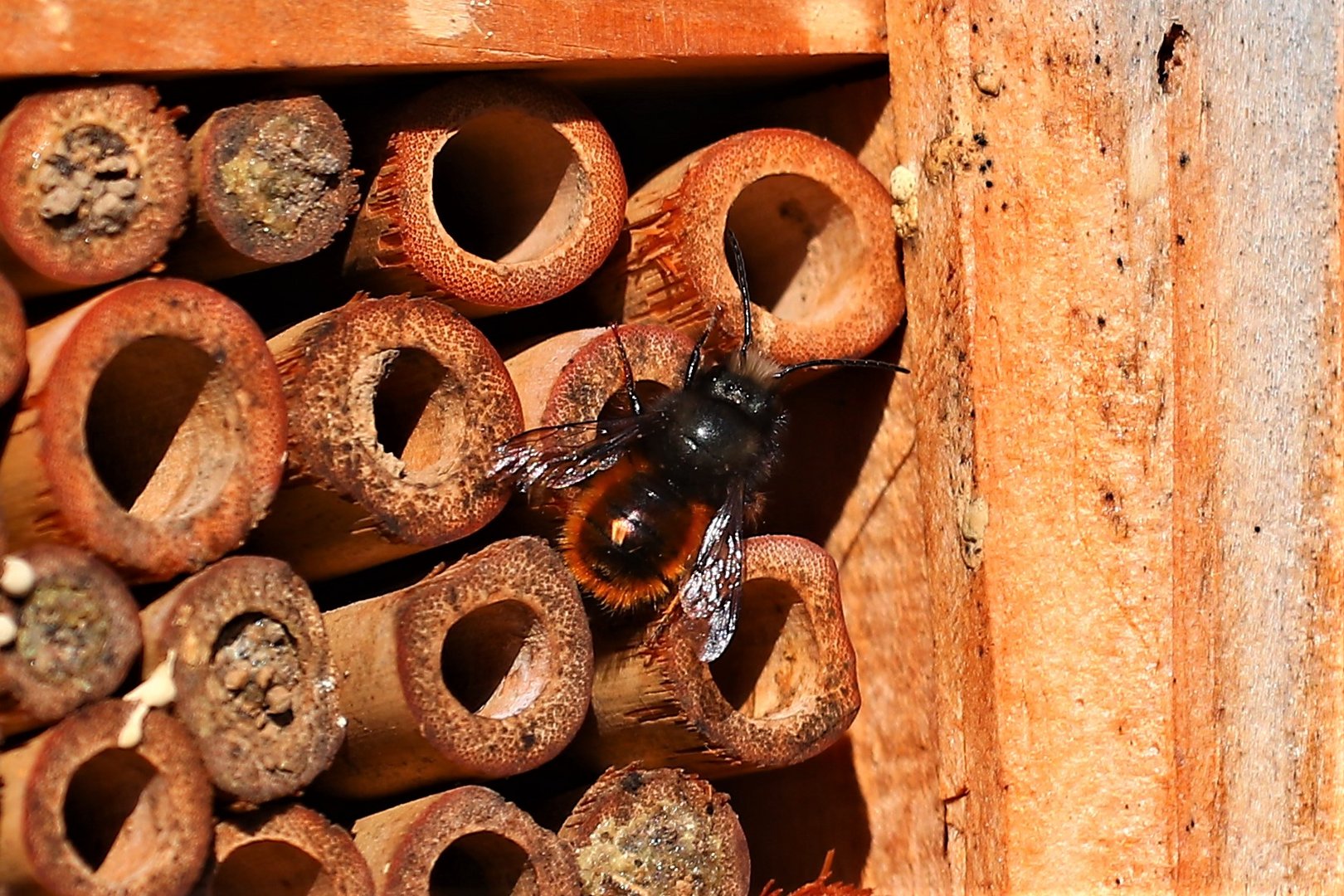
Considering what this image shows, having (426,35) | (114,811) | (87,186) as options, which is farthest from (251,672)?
(426,35)

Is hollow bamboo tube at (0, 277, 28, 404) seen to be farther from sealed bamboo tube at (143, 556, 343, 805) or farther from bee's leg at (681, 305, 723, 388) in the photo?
bee's leg at (681, 305, 723, 388)

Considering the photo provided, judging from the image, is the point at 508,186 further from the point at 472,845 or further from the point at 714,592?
the point at 472,845

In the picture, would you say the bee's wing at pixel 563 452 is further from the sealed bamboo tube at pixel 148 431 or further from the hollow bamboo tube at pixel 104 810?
the hollow bamboo tube at pixel 104 810

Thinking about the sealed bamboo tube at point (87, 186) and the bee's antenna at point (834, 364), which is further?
the bee's antenna at point (834, 364)

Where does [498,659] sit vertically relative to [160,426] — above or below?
below

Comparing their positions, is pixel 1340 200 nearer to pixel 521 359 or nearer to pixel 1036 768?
pixel 1036 768

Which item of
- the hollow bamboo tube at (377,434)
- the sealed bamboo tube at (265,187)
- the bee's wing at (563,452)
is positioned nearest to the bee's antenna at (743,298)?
the bee's wing at (563,452)

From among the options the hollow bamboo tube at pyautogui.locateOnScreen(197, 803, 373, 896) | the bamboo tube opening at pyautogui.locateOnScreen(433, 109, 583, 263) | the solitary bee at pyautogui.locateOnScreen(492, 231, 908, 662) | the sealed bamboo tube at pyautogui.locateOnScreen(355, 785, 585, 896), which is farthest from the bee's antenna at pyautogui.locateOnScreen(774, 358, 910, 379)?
the hollow bamboo tube at pyautogui.locateOnScreen(197, 803, 373, 896)
